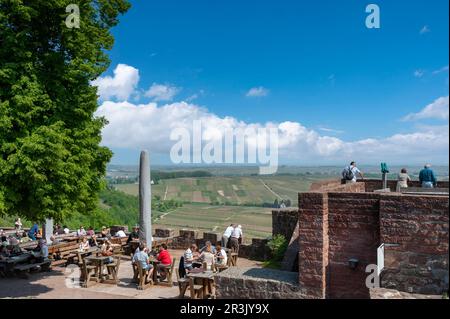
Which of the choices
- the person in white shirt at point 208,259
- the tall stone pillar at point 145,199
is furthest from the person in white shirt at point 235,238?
the person in white shirt at point 208,259

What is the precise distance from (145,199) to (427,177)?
9445 mm

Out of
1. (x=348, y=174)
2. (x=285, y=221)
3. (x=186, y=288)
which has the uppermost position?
(x=348, y=174)

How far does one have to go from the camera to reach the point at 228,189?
91.2 m

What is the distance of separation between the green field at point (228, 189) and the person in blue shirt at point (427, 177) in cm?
5770

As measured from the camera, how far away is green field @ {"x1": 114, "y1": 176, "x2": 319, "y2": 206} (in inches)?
3083

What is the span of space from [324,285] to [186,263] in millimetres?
5453

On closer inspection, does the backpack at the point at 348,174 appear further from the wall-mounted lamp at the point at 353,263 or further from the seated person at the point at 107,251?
the seated person at the point at 107,251

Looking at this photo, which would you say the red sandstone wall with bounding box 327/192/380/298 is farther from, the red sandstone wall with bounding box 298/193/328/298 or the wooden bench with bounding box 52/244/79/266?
the wooden bench with bounding box 52/244/79/266

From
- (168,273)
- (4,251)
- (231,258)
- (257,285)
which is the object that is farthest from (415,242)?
(4,251)

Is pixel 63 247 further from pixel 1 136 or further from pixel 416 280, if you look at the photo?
pixel 416 280

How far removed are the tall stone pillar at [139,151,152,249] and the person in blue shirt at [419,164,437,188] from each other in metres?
9.20

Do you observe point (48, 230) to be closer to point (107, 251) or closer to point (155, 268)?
point (107, 251)

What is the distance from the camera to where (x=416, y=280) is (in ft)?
23.1

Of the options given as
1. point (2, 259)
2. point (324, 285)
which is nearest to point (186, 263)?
point (324, 285)
